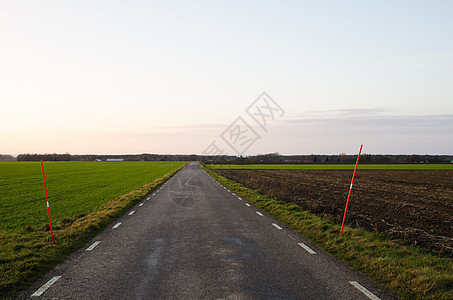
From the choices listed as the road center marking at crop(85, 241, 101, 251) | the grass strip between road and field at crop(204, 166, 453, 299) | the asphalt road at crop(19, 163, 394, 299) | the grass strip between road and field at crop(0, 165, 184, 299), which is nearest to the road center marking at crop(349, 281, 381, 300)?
the asphalt road at crop(19, 163, 394, 299)

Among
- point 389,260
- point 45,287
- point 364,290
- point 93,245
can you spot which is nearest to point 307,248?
point 389,260

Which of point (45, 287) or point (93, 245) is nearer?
point (45, 287)

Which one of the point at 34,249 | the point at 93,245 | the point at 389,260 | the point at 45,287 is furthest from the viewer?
the point at 93,245

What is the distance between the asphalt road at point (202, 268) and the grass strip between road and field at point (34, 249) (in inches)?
12.0

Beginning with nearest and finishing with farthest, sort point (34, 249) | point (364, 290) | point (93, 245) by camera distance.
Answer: point (364, 290) → point (34, 249) → point (93, 245)

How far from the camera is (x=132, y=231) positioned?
913cm

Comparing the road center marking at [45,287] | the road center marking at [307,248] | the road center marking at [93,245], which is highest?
the road center marking at [307,248]

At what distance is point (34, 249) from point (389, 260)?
26.1 feet

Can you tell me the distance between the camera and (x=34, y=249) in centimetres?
717

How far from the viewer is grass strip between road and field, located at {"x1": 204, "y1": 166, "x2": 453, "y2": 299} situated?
192 inches

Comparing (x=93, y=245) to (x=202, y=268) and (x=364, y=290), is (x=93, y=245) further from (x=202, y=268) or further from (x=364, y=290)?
(x=364, y=290)

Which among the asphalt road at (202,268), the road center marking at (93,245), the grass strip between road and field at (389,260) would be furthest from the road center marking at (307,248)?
the road center marking at (93,245)

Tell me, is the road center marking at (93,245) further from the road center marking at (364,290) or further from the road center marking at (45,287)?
the road center marking at (364,290)

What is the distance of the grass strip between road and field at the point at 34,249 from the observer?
17.4 feet
